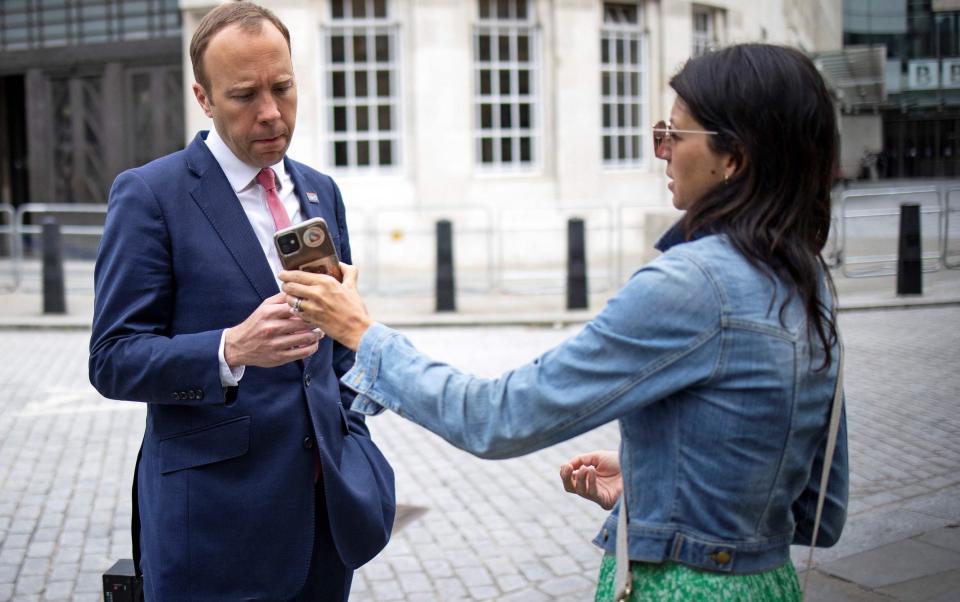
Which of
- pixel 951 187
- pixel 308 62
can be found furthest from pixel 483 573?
pixel 308 62

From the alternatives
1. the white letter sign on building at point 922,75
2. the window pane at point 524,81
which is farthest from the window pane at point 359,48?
the white letter sign on building at point 922,75

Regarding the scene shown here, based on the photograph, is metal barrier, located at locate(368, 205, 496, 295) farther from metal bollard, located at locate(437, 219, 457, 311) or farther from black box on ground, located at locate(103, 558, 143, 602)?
black box on ground, located at locate(103, 558, 143, 602)

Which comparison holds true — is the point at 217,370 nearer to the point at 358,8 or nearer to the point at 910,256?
the point at 910,256

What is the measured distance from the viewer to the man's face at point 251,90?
248cm

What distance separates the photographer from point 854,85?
76.7ft

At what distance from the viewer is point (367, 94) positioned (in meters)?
17.5

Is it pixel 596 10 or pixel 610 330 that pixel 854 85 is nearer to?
pixel 596 10

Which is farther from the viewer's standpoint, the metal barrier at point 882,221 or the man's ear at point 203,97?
the metal barrier at point 882,221

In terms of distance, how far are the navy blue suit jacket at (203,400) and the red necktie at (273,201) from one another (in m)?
0.11

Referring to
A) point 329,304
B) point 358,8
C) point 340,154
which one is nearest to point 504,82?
point 358,8

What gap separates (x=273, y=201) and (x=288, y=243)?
581mm

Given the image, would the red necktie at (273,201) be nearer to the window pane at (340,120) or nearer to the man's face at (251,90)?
the man's face at (251,90)

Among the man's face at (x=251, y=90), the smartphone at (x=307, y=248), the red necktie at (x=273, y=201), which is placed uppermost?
the man's face at (x=251, y=90)

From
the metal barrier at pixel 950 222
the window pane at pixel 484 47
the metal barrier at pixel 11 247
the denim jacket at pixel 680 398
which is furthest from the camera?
the window pane at pixel 484 47
